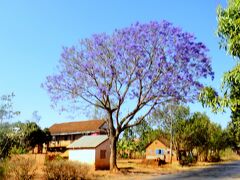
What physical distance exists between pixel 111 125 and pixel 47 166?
40.4 feet

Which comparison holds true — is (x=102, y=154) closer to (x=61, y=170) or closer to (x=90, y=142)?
(x=90, y=142)

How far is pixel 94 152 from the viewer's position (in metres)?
43.3

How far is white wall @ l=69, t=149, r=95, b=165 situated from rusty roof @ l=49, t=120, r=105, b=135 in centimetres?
2460

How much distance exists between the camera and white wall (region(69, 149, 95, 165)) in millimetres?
43322

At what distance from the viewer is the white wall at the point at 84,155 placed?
4332cm

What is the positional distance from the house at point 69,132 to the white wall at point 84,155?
2577 cm

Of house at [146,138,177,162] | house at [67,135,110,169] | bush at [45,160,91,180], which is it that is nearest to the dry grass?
house at [67,135,110,169]

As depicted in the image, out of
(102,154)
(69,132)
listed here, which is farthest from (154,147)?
(102,154)

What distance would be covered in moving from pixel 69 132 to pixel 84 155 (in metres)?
33.1

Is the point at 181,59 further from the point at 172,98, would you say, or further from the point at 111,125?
the point at 111,125

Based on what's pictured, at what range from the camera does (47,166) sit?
27.8 meters

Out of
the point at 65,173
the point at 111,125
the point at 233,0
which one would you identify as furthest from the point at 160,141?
the point at 233,0

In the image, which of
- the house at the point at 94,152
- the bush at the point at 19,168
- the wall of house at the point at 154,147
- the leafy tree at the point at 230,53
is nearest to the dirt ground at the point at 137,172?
the house at the point at 94,152

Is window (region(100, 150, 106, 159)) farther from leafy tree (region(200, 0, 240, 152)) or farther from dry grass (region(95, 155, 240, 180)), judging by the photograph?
leafy tree (region(200, 0, 240, 152))
